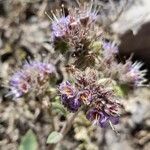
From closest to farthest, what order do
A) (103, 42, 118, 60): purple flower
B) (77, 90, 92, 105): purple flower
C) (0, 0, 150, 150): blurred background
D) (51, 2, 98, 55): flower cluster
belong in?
(77, 90, 92, 105): purple flower
(51, 2, 98, 55): flower cluster
(103, 42, 118, 60): purple flower
(0, 0, 150, 150): blurred background

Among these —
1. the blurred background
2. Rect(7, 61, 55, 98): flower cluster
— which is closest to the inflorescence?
Rect(7, 61, 55, 98): flower cluster

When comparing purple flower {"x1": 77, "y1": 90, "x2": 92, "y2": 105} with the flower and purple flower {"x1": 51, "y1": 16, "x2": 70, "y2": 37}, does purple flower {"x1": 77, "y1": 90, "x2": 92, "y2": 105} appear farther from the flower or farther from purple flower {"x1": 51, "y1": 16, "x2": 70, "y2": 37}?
the flower

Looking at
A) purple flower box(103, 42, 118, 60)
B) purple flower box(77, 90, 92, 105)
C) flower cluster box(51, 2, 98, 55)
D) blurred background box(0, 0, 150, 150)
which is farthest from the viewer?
blurred background box(0, 0, 150, 150)

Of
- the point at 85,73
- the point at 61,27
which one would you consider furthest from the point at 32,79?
the point at 85,73

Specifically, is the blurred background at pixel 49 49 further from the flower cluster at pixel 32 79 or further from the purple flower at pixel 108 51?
the purple flower at pixel 108 51

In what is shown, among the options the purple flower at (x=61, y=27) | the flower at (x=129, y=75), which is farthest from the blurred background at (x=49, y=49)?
the purple flower at (x=61, y=27)

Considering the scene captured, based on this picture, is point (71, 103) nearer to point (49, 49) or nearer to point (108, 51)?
point (108, 51)

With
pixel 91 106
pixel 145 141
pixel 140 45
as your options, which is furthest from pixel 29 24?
pixel 91 106
